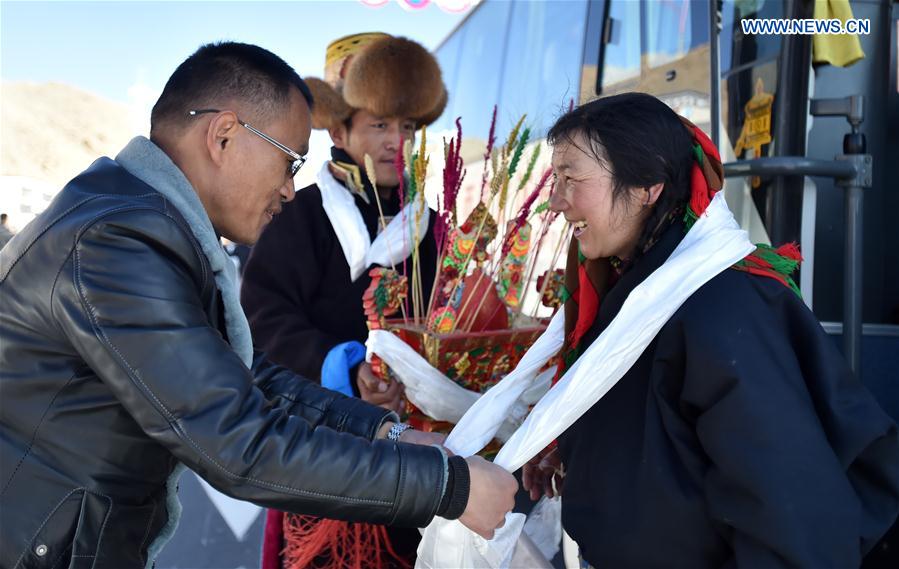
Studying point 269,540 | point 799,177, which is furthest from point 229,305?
point 799,177

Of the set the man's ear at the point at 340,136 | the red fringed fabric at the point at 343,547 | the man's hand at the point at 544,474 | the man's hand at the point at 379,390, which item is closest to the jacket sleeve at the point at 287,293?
the man's hand at the point at 379,390

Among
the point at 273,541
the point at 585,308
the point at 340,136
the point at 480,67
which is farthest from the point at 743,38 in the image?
the point at 480,67

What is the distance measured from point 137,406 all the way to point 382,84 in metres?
1.37

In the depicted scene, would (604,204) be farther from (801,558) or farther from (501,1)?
(501,1)

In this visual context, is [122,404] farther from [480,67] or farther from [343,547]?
[480,67]

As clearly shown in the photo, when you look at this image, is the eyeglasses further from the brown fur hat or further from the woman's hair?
the brown fur hat

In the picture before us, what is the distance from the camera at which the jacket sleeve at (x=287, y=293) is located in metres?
1.98

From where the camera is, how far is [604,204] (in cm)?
142

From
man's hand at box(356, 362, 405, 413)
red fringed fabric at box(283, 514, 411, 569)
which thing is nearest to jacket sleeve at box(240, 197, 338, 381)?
man's hand at box(356, 362, 405, 413)

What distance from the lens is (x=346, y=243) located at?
82.0 inches

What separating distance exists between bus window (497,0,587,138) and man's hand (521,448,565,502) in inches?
99.4

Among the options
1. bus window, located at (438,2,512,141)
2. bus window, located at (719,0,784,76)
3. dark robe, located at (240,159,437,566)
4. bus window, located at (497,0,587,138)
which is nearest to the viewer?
dark robe, located at (240,159,437,566)

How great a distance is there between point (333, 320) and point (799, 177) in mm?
1530

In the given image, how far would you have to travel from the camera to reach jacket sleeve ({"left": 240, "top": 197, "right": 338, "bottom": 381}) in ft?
6.50
